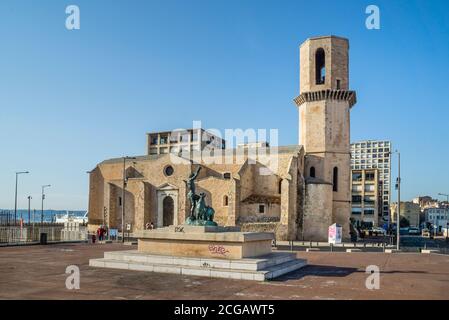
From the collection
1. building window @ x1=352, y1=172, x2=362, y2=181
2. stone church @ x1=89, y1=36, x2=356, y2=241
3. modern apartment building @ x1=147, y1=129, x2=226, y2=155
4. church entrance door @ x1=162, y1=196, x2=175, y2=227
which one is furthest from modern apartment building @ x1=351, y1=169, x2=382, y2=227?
church entrance door @ x1=162, y1=196, x2=175, y2=227

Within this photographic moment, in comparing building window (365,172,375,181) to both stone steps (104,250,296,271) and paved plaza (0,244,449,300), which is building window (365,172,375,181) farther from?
stone steps (104,250,296,271)

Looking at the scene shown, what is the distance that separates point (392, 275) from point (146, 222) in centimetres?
3735

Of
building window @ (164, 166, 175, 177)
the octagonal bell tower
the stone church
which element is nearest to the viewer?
the stone church

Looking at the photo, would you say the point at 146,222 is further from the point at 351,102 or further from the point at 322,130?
the point at 351,102

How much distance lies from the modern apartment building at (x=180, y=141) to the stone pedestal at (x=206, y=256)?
79.3 metres

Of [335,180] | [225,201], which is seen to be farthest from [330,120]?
[225,201]

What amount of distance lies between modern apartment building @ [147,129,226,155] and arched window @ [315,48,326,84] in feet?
177

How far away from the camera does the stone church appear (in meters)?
41.8

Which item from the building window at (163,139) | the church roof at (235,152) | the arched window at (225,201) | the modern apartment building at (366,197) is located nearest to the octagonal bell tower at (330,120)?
the church roof at (235,152)

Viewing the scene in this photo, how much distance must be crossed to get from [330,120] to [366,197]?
4957cm

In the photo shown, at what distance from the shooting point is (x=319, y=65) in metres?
45.3

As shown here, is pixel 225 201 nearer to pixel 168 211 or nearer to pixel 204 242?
pixel 168 211
